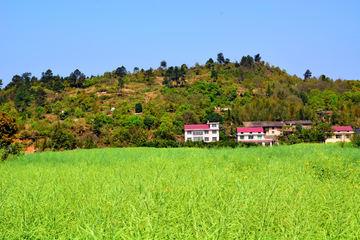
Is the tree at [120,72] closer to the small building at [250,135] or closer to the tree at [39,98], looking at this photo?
the tree at [39,98]

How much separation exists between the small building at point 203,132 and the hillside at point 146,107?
198cm

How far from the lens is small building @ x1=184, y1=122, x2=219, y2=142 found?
48.5 meters

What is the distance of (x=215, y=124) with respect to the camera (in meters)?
49.0

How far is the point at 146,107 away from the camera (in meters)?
58.0

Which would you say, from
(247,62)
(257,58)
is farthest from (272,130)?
(257,58)

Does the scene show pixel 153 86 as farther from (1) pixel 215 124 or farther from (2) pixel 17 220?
(2) pixel 17 220

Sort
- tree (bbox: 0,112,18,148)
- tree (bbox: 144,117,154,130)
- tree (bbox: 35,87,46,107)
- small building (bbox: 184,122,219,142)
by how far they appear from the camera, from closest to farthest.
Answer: tree (bbox: 0,112,18,148), tree (bbox: 144,117,154,130), small building (bbox: 184,122,219,142), tree (bbox: 35,87,46,107)

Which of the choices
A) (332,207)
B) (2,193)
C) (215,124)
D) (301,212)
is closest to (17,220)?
(2,193)

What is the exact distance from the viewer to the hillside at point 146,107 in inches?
1672

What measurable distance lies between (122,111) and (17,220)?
169ft

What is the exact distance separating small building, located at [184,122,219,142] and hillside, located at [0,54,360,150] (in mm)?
1978

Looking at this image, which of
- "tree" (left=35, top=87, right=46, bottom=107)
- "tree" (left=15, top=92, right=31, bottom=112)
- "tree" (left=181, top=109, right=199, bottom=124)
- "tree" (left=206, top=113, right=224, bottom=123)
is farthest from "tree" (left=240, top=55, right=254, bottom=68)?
"tree" (left=15, top=92, right=31, bottom=112)

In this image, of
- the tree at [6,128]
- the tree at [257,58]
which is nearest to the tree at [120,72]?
the tree at [257,58]

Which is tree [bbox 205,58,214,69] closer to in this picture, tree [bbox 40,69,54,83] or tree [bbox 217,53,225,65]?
tree [bbox 217,53,225,65]
